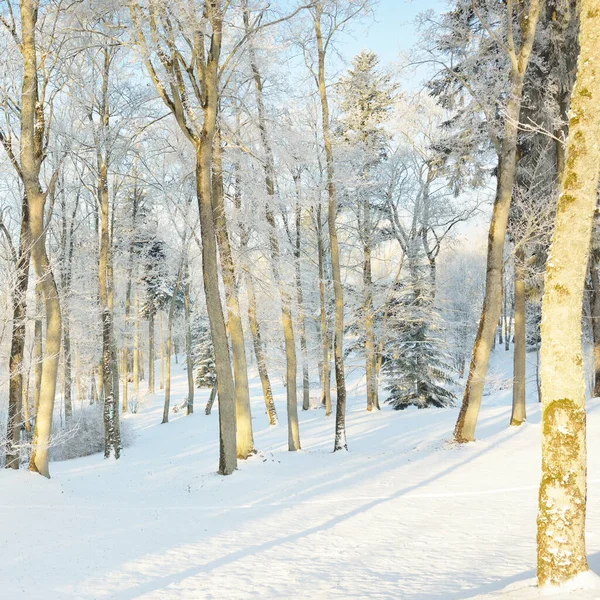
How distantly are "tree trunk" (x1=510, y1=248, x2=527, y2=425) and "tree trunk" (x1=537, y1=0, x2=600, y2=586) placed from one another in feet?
34.3

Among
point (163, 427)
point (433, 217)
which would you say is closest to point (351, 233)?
point (433, 217)

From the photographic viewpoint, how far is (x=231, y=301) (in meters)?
11.7

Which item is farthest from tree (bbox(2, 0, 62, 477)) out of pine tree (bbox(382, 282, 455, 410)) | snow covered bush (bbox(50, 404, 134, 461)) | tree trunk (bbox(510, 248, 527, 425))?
pine tree (bbox(382, 282, 455, 410))

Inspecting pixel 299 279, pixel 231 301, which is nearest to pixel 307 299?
pixel 299 279

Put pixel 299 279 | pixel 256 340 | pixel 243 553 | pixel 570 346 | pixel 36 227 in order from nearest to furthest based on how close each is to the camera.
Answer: pixel 570 346
pixel 243 553
pixel 36 227
pixel 299 279
pixel 256 340

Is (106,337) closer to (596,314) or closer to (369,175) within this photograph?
(369,175)

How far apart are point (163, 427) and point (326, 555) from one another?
774 inches

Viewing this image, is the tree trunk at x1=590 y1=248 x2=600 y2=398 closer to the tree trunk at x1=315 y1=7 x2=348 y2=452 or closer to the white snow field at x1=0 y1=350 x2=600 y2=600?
the white snow field at x1=0 y1=350 x2=600 y2=600

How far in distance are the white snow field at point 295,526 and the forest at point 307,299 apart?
55 millimetres

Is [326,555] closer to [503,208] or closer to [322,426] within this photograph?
[503,208]

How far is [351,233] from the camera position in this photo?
2303 centimetres

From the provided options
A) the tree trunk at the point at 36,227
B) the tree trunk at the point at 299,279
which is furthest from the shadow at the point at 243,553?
the tree trunk at the point at 299,279

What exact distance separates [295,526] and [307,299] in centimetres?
1804

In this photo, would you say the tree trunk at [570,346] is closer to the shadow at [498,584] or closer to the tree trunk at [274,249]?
the shadow at [498,584]
